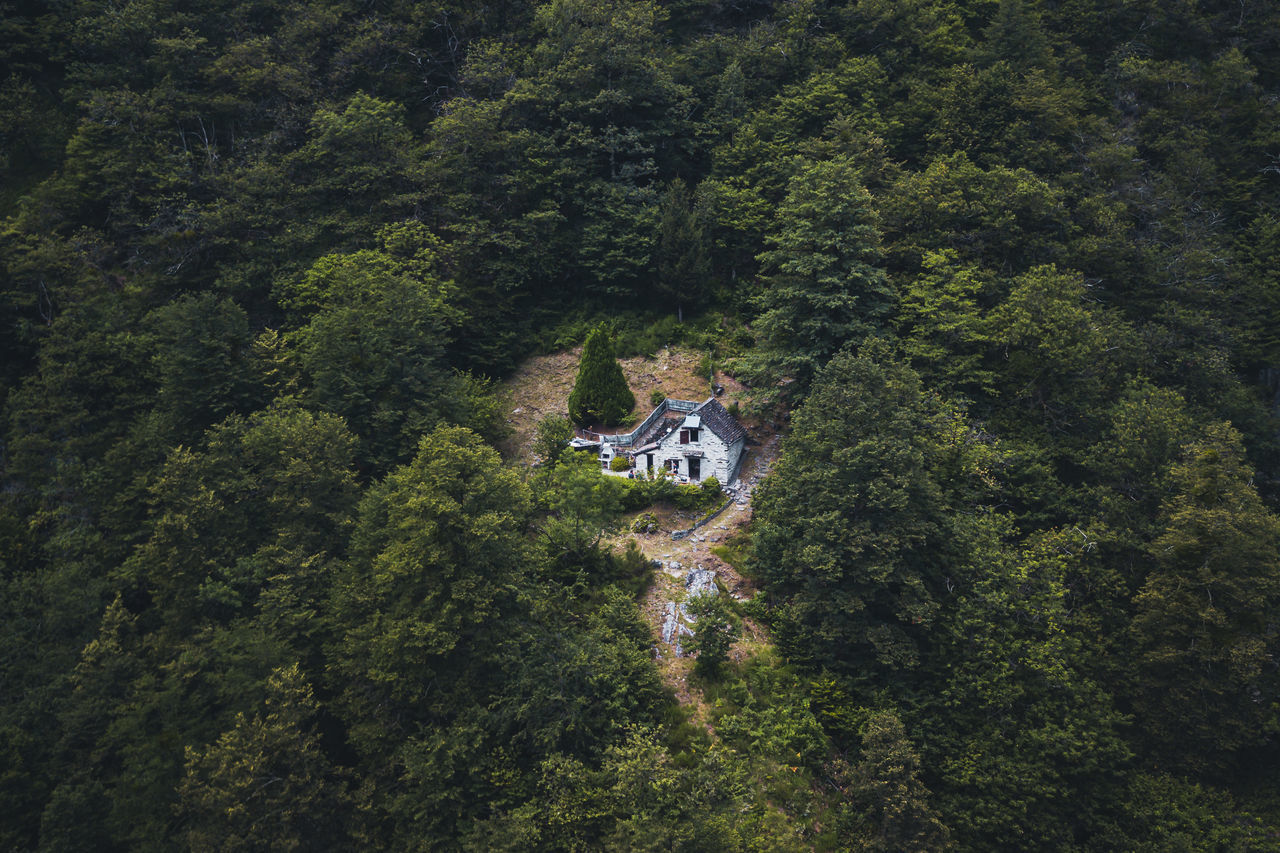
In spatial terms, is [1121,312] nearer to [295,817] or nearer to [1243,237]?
[1243,237]

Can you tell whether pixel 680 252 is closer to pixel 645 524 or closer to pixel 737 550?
pixel 645 524

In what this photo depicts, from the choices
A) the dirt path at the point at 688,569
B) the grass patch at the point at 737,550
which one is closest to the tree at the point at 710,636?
the dirt path at the point at 688,569

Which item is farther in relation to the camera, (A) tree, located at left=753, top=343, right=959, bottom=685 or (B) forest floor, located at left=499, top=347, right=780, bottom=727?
(B) forest floor, located at left=499, top=347, right=780, bottom=727

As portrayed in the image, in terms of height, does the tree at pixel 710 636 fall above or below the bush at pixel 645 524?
above

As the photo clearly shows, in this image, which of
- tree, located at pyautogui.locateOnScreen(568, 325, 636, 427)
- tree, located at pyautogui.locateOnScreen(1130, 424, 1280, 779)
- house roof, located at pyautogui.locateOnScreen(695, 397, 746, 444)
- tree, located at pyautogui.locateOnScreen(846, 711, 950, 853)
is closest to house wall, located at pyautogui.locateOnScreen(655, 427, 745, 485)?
house roof, located at pyautogui.locateOnScreen(695, 397, 746, 444)

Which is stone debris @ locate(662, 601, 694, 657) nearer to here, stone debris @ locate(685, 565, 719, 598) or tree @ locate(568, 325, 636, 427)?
stone debris @ locate(685, 565, 719, 598)

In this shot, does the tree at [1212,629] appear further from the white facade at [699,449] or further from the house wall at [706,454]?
the white facade at [699,449]
